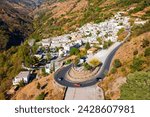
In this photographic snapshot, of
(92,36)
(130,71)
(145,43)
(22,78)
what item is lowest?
(92,36)

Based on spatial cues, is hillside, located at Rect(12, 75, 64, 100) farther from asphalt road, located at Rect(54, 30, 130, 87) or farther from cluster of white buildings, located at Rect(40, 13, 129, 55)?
cluster of white buildings, located at Rect(40, 13, 129, 55)

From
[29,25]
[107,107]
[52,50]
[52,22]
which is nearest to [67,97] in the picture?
[107,107]

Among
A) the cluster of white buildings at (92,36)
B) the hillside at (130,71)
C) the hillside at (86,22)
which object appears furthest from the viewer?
the cluster of white buildings at (92,36)

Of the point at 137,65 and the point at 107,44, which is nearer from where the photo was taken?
the point at 137,65

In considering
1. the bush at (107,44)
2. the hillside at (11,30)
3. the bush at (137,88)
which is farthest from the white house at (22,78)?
the hillside at (11,30)

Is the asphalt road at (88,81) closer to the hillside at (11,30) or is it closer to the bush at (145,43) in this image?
the bush at (145,43)

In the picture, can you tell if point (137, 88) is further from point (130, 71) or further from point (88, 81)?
point (88, 81)

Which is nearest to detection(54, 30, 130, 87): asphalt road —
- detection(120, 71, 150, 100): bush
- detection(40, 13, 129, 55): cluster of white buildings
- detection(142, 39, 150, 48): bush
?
detection(142, 39, 150, 48): bush

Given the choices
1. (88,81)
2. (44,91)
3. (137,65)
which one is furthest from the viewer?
(88,81)

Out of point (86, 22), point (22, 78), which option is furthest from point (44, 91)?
point (86, 22)

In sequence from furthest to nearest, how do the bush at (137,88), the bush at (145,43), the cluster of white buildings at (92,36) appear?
the cluster of white buildings at (92,36)
the bush at (145,43)
the bush at (137,88)

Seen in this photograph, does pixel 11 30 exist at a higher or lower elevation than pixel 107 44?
lower
